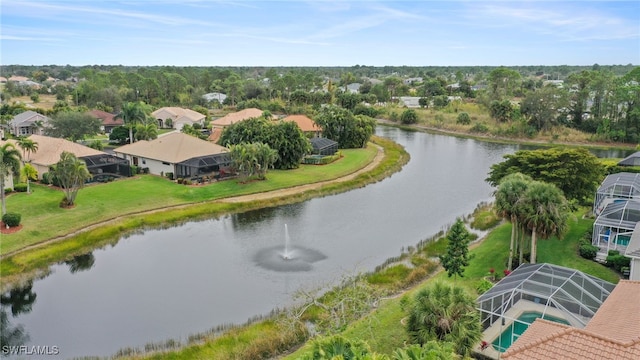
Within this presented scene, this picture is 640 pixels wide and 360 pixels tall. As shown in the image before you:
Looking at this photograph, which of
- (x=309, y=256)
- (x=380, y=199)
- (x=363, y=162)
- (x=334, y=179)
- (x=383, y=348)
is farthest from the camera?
(x=363, y=162)

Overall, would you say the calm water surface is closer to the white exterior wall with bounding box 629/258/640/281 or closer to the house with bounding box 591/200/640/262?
the house with bounding box 591/200/640/262

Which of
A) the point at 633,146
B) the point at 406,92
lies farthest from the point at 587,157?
the point at 406,92

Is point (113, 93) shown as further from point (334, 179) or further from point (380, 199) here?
point (380, 199)

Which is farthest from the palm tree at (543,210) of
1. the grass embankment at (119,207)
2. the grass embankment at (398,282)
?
the grass embankment at (119,207)

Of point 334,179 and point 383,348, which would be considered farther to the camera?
point 334,179

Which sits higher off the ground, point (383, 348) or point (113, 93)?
point (113, 93)

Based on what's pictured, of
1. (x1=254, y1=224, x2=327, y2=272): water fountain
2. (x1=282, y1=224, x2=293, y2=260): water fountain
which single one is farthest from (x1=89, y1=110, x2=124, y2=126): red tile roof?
(x1=254, y1=224, x2=327, y2=272): water fountain
